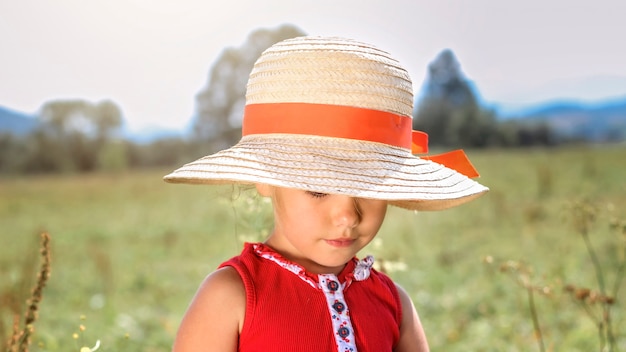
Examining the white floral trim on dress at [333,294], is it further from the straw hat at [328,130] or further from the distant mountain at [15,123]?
the distant mountain at [15,123]

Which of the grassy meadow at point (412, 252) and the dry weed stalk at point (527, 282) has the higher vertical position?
the dry weed stalk at point (527, 282)

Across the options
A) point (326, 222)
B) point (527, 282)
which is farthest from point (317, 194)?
point (527, 282)

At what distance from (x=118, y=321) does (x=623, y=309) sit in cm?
293

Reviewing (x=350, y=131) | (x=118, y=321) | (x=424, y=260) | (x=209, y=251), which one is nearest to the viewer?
(x=350, y=131)

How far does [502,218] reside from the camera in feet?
19.7

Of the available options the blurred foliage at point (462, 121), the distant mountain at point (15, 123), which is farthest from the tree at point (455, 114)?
the distant mountain at point (15, 123)

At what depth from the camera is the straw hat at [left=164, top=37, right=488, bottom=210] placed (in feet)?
5.13

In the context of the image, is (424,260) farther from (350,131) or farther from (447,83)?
(350,131)

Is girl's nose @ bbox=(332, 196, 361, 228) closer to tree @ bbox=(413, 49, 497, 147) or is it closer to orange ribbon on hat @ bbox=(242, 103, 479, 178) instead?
orange ribbon on hat @ bbox=(242, 103, 479, 178)

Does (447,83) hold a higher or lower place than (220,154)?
higher

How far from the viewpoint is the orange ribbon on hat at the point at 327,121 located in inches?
64.6

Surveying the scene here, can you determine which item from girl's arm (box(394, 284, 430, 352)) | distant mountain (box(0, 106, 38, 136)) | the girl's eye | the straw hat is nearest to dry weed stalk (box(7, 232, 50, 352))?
the straw hat

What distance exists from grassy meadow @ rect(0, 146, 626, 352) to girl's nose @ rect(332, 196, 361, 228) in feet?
1.63

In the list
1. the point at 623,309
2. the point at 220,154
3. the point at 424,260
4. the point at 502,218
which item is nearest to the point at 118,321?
the point at 424,260
